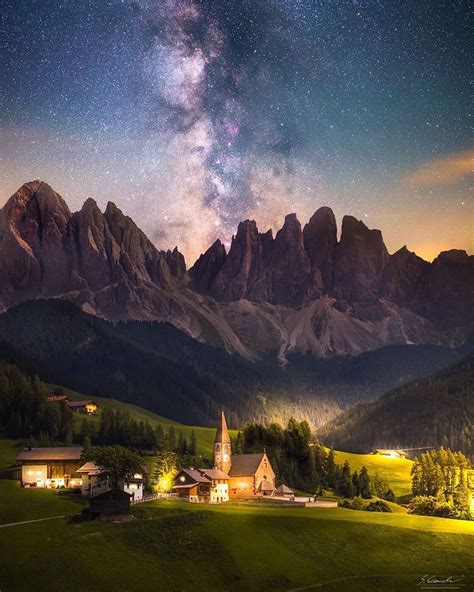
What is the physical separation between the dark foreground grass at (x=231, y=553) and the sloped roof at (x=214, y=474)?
30657 millimetres

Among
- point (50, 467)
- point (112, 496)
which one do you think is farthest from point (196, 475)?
point (112, 496)

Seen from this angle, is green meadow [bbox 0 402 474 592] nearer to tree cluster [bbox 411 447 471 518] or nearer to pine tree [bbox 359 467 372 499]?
tree cluster [bbox 411 447 471 518]

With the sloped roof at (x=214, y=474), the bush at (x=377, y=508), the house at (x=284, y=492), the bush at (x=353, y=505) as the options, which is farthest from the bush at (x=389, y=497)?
the sloped roof at (x=214, y=474)

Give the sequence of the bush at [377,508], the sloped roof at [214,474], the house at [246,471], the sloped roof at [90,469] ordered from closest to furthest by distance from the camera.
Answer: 1. the bush at [377,508]
2. the sloped roof at [90,469]
3. the sloped roof at [214,474]
4. the house at [246,471]

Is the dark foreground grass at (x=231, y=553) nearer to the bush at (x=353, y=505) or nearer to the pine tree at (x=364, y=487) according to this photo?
the bush at (x=353, y=505)

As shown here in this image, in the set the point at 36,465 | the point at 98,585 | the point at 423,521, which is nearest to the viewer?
the point at 98,585

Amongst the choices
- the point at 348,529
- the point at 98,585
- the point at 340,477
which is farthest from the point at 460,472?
the point at 98,585

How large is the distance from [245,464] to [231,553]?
57793mm

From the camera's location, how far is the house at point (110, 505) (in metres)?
121

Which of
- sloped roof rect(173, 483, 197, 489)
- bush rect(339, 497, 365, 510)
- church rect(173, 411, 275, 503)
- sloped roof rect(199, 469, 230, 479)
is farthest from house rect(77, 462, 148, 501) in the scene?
bush rect(339, 497, 365, 510)

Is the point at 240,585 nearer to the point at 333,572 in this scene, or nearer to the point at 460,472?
the point at 333,572

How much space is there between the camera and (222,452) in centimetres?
16825

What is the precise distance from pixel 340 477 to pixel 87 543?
85.1m

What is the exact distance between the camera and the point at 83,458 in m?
161
